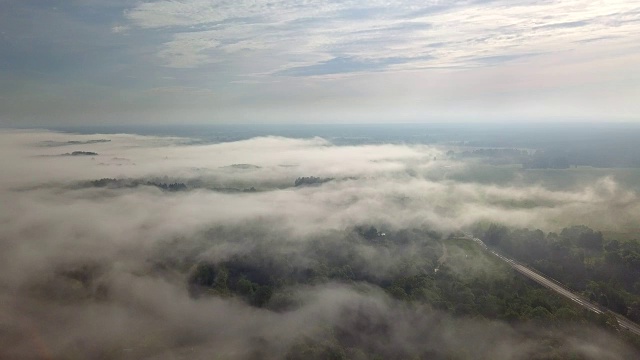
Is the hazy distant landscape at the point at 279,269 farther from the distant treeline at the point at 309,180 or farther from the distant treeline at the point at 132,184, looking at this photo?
the distant treeline at the point at 309,180

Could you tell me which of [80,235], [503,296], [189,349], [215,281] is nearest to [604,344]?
[503,296]

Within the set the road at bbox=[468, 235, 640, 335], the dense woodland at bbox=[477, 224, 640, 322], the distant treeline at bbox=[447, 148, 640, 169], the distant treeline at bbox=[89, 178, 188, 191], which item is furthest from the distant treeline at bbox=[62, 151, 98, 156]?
the distant treeline at bbox=[447, 148, 640, 169]

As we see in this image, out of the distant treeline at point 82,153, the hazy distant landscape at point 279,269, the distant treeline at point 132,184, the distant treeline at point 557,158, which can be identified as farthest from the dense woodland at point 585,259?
the distant treeline at point 557,158

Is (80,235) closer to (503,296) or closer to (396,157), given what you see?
(503,296)

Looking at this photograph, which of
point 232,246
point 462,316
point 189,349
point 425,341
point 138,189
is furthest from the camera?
point 138,189

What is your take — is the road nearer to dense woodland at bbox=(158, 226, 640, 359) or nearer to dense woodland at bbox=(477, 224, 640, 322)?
dense woodland at bbox=(477, 224, 640, 322)

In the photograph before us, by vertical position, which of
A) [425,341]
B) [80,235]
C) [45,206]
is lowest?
[425,341]

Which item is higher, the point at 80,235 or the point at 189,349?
the point at 80,235
